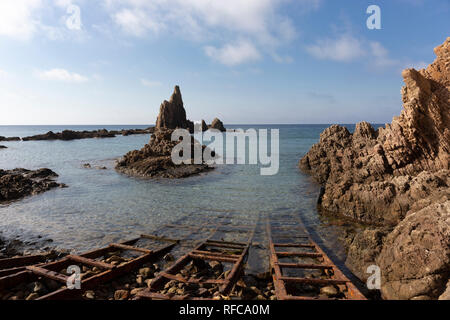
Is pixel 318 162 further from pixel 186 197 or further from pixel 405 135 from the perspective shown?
pixel 186 197

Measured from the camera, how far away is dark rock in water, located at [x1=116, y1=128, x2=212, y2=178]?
2911 centimetres

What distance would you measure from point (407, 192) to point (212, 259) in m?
11.1

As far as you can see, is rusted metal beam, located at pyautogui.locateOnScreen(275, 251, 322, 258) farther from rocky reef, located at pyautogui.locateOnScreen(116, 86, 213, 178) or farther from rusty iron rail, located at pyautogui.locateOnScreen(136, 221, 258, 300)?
rocky reef, located at pyautogui.locateOnScreen(116, 86, 213, 178)

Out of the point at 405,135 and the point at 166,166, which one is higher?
the point at 405,135

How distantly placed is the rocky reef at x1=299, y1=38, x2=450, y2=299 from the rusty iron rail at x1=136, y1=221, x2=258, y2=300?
440cm

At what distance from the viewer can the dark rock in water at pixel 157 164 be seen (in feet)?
95.5

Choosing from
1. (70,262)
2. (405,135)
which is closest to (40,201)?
(70,262)

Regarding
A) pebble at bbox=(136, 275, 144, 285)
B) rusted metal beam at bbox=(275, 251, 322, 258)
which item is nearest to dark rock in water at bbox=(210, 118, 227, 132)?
rusted metal beam at bbox=(275, 251, 322, 258)

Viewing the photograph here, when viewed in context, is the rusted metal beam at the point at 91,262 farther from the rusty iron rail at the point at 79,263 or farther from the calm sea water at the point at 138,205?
the calm sea water at the point at 138,205

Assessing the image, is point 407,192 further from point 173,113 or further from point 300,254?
point 173,113

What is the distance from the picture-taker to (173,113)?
122 m

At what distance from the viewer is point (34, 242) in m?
11.6

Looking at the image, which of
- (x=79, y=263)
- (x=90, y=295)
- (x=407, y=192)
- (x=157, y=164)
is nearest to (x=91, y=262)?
(x=79, y=263)
